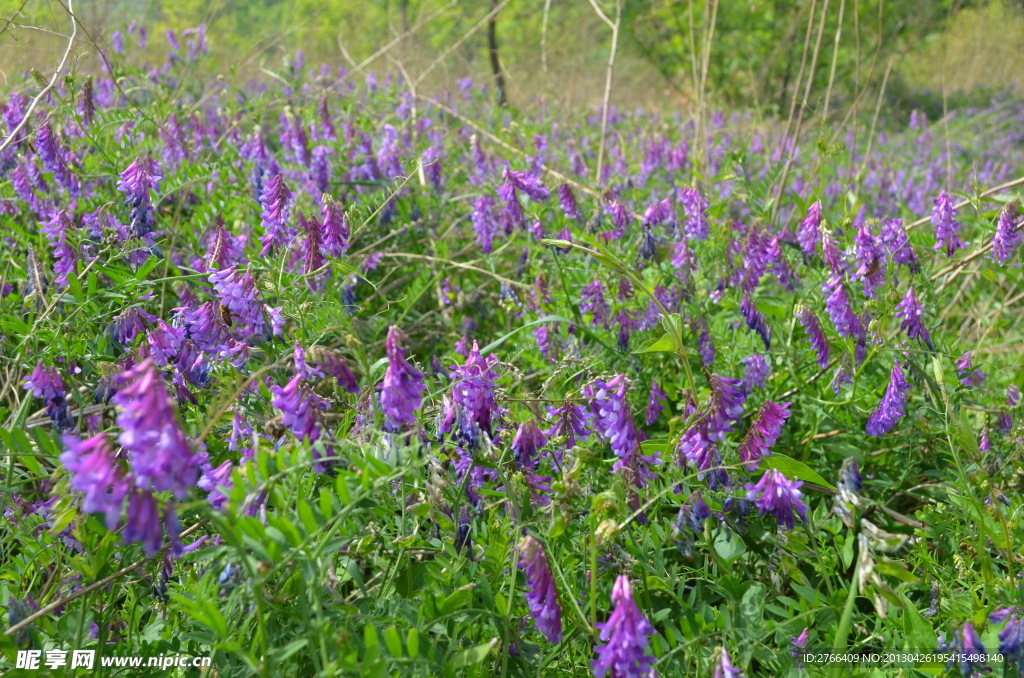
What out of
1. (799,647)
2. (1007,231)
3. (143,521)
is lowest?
(799,647)

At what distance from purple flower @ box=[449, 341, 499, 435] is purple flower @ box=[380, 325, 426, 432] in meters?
0.18

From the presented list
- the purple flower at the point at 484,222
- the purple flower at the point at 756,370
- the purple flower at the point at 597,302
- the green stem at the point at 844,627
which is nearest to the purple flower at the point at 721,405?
the green stem at the point at 844,627

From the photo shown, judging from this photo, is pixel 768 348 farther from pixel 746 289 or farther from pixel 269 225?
pixel 269 225

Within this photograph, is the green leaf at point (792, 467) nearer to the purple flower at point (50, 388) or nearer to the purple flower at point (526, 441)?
the purple flower at point (526, 441)

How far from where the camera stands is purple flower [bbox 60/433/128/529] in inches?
37.3

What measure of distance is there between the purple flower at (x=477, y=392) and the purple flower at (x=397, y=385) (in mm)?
176

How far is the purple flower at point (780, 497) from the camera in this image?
1505 mm

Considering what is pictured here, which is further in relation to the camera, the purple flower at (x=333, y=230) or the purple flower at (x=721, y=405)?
the purple flower at (x=333, y=230)

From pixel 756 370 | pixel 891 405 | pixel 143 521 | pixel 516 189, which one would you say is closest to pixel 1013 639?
pixel 891 405

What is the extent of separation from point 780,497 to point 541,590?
0.50 metres

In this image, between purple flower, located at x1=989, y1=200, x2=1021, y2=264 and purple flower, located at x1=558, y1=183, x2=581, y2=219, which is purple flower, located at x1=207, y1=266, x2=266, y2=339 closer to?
purple flower, located at x1=558, y1=183, x2=581, y2=219

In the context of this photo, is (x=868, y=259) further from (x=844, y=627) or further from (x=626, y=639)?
(x=626, y=639)

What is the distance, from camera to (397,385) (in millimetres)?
1307

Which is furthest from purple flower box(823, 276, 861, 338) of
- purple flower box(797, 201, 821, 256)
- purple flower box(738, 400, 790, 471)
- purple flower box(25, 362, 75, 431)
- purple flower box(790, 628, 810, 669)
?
purple flower box(25, 362, 75, 431)
